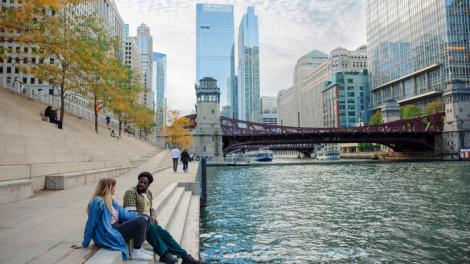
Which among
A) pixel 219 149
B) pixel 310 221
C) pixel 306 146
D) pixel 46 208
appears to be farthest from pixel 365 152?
pixel 46 208

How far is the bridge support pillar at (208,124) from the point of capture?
284 feet

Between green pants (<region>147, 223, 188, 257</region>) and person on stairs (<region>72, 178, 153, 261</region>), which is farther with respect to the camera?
green pants (<region>147, 223, 188, 257</region>)

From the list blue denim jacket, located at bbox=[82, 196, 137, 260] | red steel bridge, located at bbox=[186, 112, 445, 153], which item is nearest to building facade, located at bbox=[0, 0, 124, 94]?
blue denim jacket, located at bbox=[82, 196, 137, 260]

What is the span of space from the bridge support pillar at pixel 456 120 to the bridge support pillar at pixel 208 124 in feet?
175

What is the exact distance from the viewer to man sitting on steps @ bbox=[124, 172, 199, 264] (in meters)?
6.74

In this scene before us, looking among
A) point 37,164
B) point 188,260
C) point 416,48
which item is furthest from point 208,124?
point 188,260

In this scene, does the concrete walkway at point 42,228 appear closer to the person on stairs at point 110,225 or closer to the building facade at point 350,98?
the person on stairs at point 110,225

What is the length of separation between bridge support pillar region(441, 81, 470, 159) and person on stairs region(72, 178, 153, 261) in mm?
88559

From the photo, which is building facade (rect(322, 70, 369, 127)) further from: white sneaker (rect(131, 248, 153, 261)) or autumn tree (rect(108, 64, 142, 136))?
white sneaker (rect(131, 248, 153, 261))

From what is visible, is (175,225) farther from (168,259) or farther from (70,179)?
(70,179)

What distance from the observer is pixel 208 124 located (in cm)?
8919

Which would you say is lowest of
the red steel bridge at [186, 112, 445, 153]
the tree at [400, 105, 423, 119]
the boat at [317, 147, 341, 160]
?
the boat at [317, 147, 341, 160]

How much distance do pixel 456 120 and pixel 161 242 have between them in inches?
3620

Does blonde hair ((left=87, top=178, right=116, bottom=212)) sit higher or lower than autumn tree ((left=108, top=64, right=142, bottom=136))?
lower
